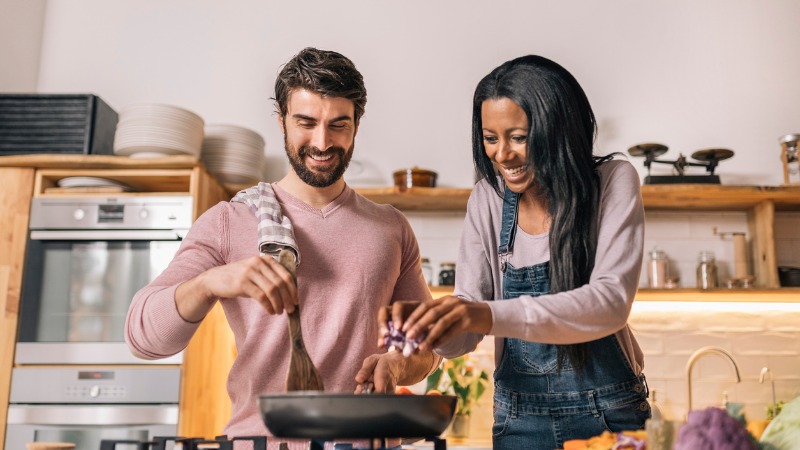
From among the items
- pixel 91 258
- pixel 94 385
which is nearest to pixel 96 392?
Answer: pixel 94 385

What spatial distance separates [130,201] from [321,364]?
6.21ft

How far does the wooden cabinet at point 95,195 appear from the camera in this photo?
317cm

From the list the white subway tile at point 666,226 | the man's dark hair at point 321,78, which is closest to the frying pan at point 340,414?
the man's dark hair at point 321,78

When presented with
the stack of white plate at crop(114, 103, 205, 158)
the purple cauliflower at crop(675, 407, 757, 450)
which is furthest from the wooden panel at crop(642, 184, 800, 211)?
the purple cauliflower at crop(675, 407, 757, 450)

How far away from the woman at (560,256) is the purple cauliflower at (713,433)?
403mm

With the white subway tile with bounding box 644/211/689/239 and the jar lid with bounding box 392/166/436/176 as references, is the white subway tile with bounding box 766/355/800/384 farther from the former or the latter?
the jar lid with bounding box 392/166/436/176

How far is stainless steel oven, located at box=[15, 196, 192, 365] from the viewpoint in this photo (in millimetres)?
3209

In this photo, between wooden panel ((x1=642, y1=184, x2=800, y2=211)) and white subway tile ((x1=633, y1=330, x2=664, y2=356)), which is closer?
wooden panel ((x1=642, y1=184, x2=800, y2=211))

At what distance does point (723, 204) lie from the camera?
11.7ft

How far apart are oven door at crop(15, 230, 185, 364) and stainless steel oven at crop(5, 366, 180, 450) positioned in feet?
0.42

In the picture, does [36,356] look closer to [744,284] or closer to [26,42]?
[26,42]

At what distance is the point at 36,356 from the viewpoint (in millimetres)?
3158

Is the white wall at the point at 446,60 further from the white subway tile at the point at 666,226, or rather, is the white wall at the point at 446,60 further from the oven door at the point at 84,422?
the oven door at the point at 84,422

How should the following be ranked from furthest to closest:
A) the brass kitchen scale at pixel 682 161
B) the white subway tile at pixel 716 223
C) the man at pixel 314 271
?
1. the white subway tile at pixel 716 223
2. the brass kitchen scale at pixel 682 161
3. the man at pixel 314 271
